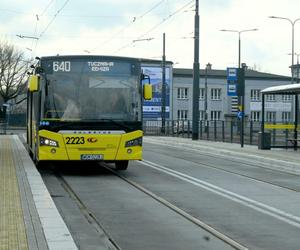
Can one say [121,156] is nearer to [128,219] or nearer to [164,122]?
[128,219]

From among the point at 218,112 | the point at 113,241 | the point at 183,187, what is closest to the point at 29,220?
the point at 113,241

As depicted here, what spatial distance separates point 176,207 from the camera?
35.9ft

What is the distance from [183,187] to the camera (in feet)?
46.5

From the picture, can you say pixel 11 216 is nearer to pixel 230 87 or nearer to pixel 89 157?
pixel 89 157

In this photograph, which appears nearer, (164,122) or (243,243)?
(243,243)

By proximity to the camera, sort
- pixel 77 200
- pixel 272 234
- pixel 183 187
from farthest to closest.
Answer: pixel 183 187 → pixel 77 200 → pixel 272 234

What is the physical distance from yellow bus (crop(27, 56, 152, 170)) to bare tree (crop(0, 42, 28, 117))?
58.4 meters

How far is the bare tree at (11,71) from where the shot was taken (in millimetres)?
75062

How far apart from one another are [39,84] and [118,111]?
7.18ft

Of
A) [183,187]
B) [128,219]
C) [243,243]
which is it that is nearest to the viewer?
[243,243]

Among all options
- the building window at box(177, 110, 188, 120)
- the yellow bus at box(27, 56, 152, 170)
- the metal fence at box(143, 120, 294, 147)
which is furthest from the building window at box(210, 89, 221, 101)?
the yellow bus at box(27, 56, 152, 170)

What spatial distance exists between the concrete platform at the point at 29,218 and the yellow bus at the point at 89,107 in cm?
186

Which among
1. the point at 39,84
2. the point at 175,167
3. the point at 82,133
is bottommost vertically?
the point at 175,167

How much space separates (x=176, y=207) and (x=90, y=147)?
5550mm
